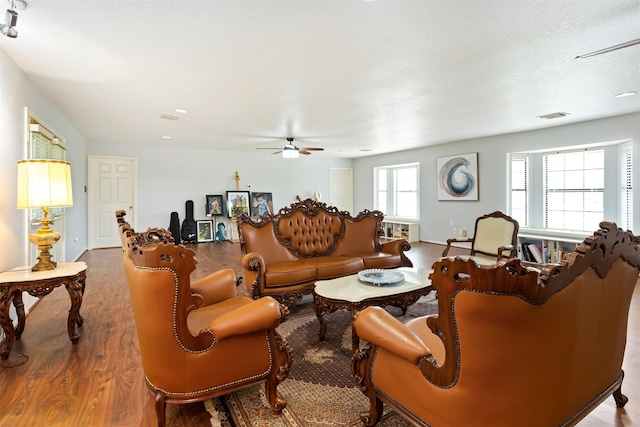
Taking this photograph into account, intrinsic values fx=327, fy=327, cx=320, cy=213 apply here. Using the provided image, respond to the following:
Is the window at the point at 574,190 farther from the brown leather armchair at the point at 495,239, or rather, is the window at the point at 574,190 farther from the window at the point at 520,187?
the brown leather armchair at the point at 495,239

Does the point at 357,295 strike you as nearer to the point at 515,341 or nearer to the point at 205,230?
the point at 515,341

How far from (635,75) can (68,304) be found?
6399 millimetres

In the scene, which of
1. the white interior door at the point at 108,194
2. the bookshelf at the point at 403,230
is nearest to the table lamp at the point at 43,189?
the white interior door at the point at 108,194

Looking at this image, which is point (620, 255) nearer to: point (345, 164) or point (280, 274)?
point (280, 274)

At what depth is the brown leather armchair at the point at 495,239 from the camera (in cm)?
409

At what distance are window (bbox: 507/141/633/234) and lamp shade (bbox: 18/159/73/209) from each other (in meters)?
6.91

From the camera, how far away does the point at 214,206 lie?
8.55m

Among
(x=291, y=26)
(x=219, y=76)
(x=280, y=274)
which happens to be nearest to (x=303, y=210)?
(x=280, y=274)

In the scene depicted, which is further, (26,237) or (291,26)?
(26,237)

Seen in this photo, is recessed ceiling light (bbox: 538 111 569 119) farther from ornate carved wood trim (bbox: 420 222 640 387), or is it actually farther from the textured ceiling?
ornate carved wood trim (bbox: 420 222 640 387)

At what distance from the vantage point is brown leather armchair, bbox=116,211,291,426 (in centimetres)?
151

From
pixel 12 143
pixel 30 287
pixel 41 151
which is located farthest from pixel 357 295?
pixel 41 151

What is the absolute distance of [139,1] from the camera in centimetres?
202

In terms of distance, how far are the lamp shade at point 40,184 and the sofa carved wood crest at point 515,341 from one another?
263cm
